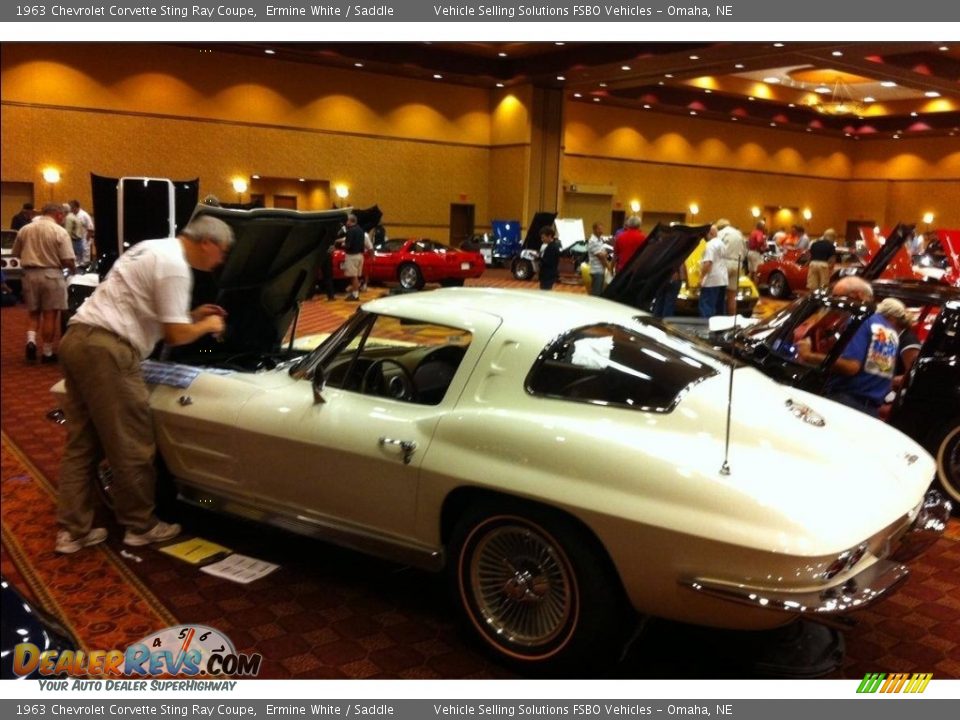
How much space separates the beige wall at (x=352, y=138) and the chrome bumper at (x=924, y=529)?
12.4 ft

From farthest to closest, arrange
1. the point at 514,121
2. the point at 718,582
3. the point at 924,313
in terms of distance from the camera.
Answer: the point at 514,121 → the point at 924,313 → the point at 718,582

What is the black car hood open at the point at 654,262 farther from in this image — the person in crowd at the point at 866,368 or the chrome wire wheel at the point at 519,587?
the chrome wire wheel at the point at 519,587

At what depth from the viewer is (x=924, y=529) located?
330cm

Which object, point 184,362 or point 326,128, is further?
point 326,128

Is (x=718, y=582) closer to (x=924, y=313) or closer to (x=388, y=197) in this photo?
(x=924, y=313)

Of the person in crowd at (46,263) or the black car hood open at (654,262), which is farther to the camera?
the person in crowd at (46,263)

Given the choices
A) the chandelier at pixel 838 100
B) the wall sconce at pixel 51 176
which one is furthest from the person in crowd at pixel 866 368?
the chandelier at pixel 838 100

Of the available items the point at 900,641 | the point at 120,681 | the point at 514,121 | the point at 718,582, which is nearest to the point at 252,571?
the point at 120,681

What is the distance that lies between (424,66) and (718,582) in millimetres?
9100

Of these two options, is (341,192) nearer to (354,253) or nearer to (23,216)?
(354,253)

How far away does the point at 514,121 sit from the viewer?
77.6 ft

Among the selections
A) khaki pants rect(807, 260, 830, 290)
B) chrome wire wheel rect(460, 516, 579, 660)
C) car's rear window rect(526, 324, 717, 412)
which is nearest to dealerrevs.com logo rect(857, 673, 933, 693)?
chrome wire wheel rect(460, 516, 579, 660)

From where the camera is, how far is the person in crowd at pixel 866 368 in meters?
4.80

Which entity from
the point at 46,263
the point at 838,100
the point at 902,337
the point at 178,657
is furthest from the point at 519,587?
the point at 838,100
